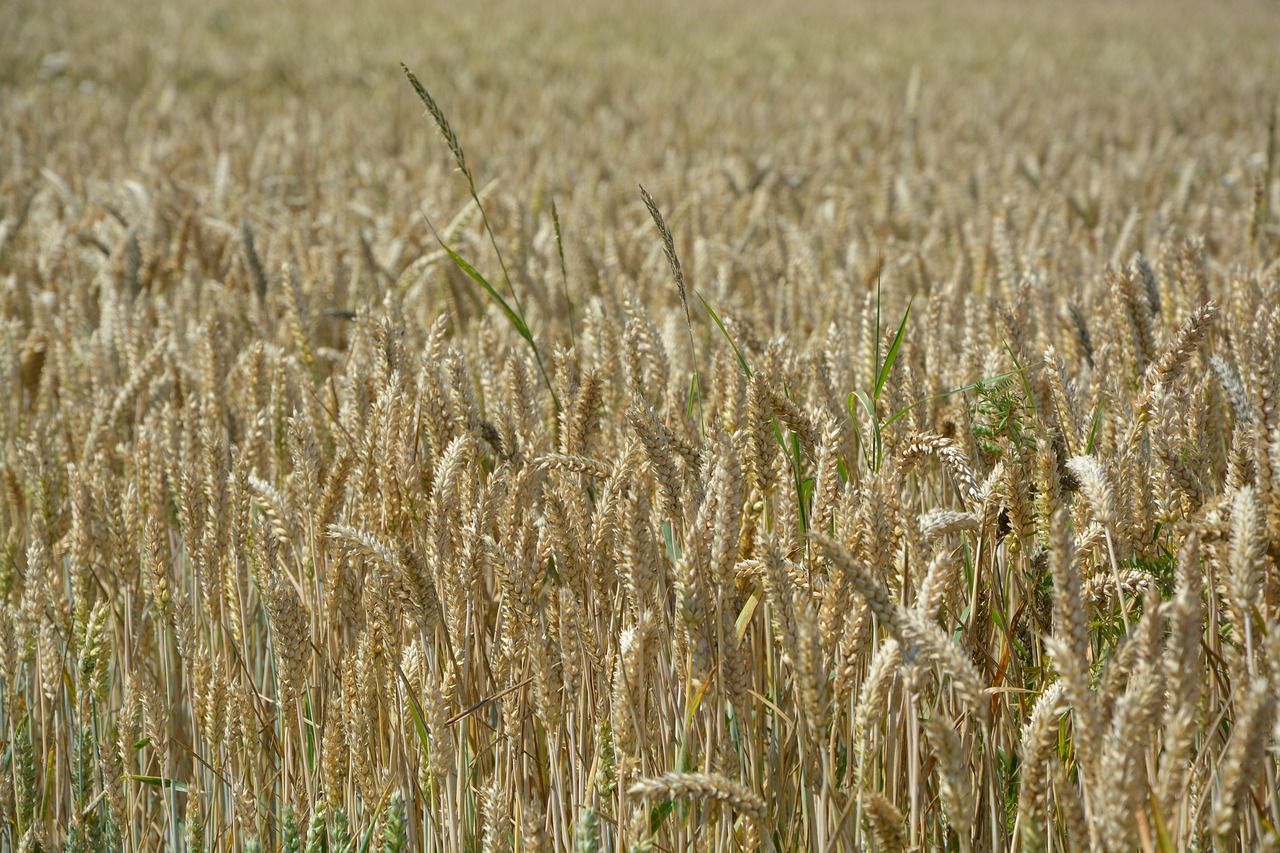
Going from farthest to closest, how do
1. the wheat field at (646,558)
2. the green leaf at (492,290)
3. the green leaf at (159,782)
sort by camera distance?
the green leaf at (492,290) < the green leaf at (159,782) < the wheat field at (646,558)

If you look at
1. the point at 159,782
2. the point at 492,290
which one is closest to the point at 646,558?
the point at 492,290

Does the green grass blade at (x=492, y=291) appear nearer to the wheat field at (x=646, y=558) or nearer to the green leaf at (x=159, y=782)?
the wheat field at (x=646, y=558)

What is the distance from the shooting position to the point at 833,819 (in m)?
1.16

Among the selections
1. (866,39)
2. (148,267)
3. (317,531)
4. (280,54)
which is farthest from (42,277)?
(866,39)

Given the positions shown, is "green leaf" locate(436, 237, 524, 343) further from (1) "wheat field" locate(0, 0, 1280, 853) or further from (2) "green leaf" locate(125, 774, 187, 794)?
(2) "green leaf" locate(125, 774, 187, 794)

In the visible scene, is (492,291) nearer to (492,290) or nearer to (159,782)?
(492,290)

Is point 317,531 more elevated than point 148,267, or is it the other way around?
point 148,267

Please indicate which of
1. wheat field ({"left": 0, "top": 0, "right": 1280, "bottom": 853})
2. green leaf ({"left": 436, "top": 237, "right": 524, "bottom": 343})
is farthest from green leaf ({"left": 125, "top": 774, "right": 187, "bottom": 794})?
green leaf ({"left": 436, "top": 237, "right": 524, "bottom": 343})

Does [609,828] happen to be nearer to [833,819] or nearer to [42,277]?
[833,819]


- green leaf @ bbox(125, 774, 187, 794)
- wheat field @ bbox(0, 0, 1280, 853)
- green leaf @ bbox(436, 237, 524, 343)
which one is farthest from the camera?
green leaf @ bbox(436, 237, 524, 343)

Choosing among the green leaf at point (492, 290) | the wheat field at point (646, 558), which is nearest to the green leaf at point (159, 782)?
the wheat field at point (646, 558)

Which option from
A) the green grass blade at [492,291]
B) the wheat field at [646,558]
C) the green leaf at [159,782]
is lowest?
the green leaf at [159,782]

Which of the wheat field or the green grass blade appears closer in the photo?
the wheat field

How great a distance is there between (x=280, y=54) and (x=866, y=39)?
5704 mm
